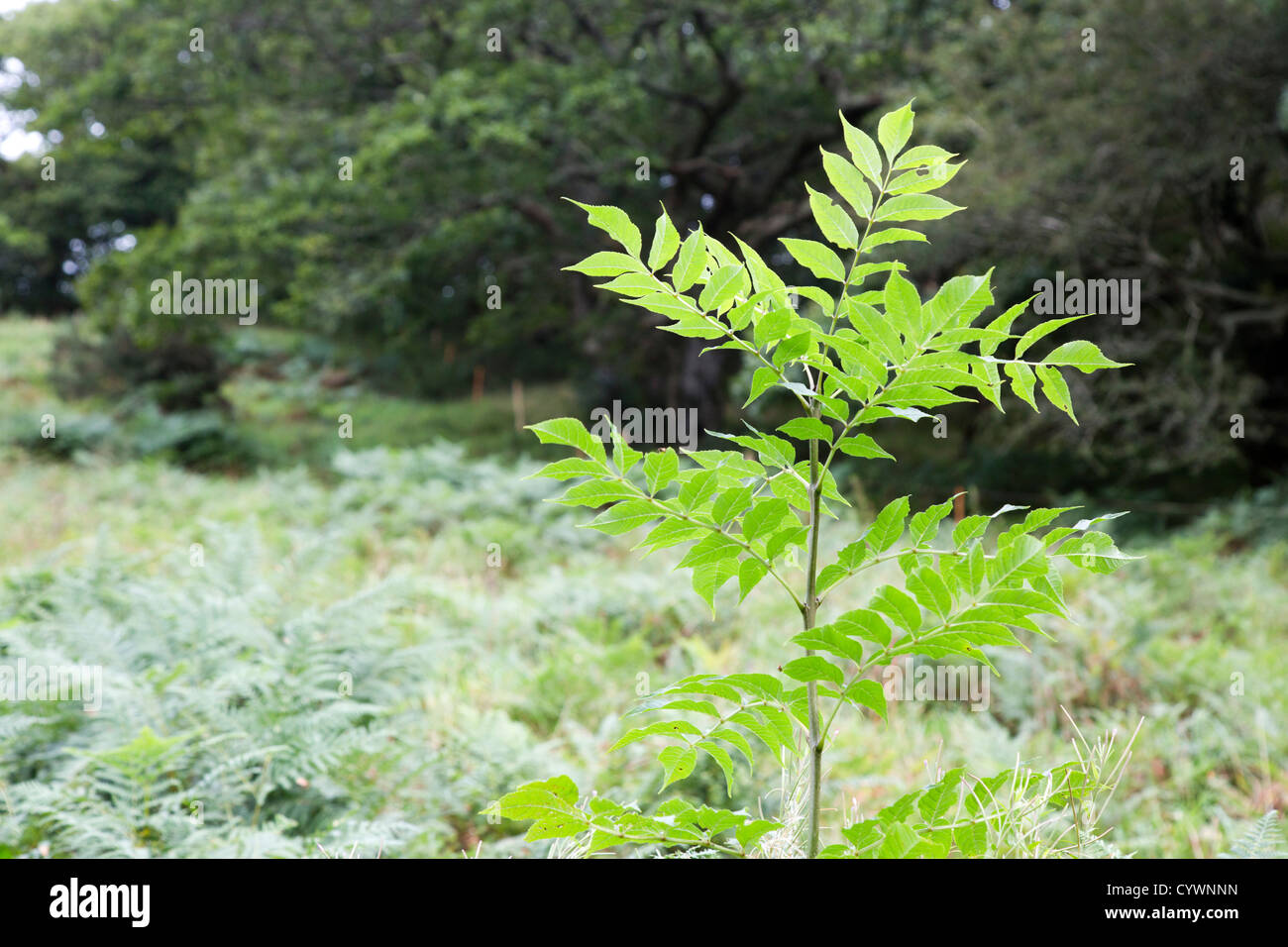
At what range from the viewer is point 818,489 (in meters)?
1.13

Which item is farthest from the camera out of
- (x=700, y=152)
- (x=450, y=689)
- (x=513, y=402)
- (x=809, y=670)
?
(x=513, y=402)

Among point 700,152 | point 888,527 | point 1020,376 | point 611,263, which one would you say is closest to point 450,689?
point 888,527

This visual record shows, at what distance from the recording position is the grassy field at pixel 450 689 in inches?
97.6

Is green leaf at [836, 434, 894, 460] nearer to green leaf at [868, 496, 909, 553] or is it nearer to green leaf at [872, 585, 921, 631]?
green leaf at [868, 496, 909, 553]

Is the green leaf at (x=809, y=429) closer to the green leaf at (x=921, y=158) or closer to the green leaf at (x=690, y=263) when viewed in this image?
the green leaf at (x=690, y=263)

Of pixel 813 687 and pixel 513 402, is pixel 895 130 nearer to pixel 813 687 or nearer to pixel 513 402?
pixel 813 687

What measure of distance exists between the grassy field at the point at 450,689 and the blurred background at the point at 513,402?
0.08ft

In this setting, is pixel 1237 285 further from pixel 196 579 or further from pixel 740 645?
pixel 196 579

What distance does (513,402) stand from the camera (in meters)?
18.4

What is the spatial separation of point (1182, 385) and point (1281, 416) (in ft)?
4.67

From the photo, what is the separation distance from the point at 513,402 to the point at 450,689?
48.9 ft

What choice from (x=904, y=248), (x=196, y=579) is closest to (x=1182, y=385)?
(x=904, y=248)

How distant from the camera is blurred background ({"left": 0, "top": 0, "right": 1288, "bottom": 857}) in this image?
2.95m

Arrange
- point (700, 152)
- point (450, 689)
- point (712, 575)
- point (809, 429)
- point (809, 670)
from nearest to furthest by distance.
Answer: point (809, 670) < point (809, 429) < point (712, 575) < point (450, 689) < point (700, 152)
